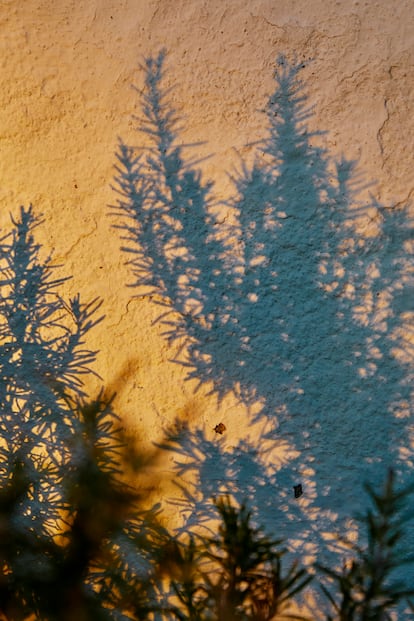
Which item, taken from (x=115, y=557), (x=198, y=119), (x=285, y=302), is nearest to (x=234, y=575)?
(x=115, y=557)

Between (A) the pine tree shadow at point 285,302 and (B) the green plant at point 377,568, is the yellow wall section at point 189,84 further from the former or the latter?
(B) the green plant at point 377,568

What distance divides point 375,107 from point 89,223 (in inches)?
23.9

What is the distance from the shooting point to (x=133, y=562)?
1.11 m

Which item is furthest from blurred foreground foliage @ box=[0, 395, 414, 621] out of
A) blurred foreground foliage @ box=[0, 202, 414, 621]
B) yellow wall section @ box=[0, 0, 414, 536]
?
yellow wall section @ box=[0, 0, 414, 536]

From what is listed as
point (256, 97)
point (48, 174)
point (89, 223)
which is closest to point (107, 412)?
point (89, 223)

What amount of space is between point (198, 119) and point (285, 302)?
400 millimetres

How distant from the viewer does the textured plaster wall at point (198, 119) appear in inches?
39.4

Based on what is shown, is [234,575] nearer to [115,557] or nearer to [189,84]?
[115,557]

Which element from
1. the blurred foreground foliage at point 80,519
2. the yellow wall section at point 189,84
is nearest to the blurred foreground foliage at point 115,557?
the blurred foreground foliage at point 80,519

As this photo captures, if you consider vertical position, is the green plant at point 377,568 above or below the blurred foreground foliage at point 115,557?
above

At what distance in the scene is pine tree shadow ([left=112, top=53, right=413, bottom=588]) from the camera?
1021 mm

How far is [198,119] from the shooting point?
103 cm

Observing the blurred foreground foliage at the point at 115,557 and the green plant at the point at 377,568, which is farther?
the blurred foreground foliage at the point at 115,557

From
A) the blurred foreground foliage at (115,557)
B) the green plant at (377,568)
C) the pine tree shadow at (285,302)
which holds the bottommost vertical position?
the blurred foreground foliage at (115,557)
